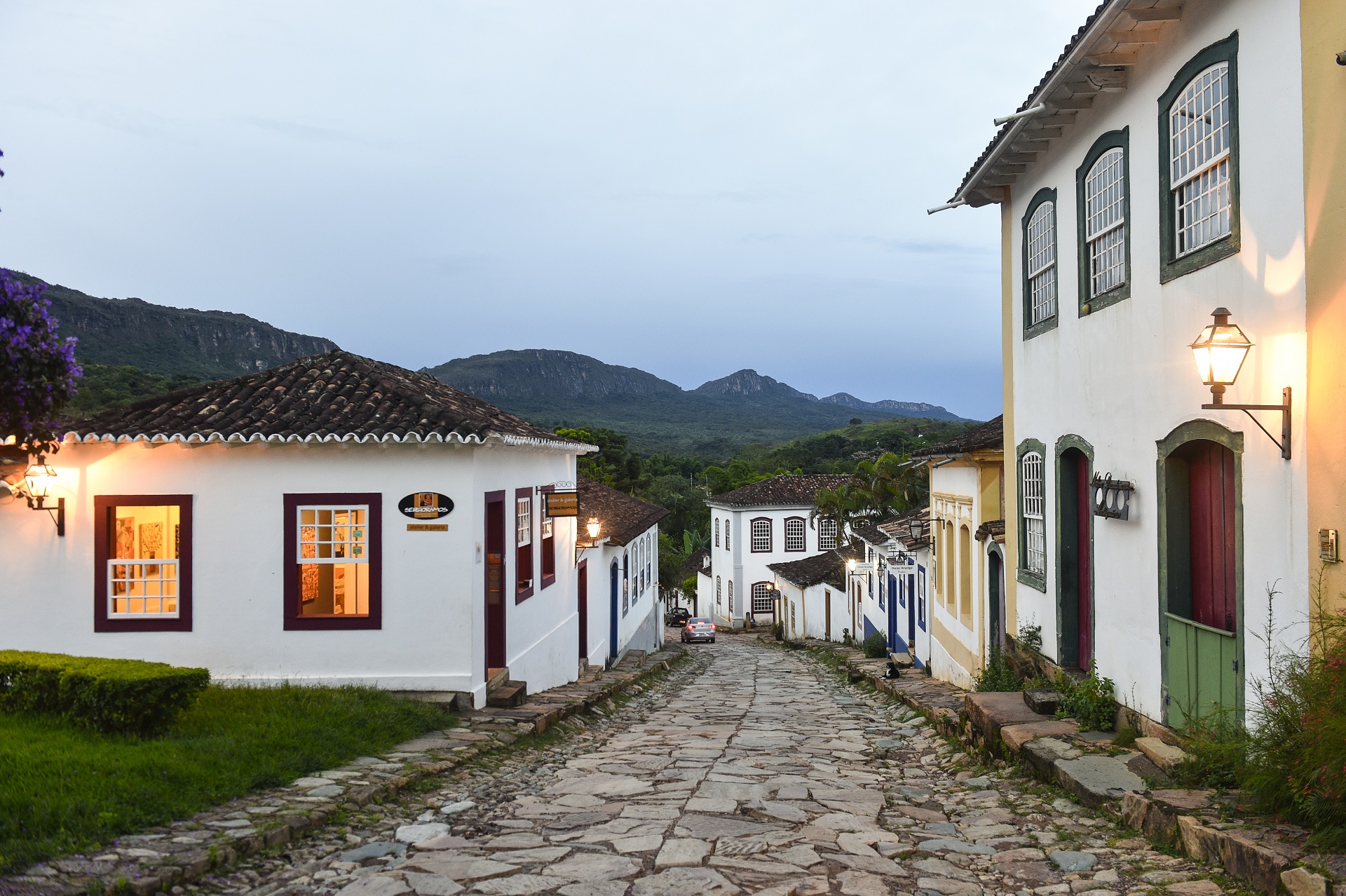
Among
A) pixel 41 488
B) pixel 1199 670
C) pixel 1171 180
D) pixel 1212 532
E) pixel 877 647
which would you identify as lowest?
pixel 877 647

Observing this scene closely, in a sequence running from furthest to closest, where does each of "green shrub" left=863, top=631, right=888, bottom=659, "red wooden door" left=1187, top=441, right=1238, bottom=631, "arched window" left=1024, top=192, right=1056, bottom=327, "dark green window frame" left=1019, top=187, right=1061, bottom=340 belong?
"green shrub" left=863, top=631, right=888, bottom=659
"arched window" left=1024, top=192, right=1056, bottom=327
"dark green window frame" left=1019, top=187, right=1061, bottom=340
"red wooden door" left=1187, top=441, right=1238, bottom=631

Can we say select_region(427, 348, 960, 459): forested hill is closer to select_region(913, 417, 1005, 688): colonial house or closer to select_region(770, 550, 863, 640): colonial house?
select_region(770, 550, 863, 640): colonial house

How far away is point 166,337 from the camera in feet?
192

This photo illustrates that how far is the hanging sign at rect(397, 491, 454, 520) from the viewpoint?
10.9m

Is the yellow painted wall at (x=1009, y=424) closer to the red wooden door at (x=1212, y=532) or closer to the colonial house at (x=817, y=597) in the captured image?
the red wooden door at (x=1212, y=532)

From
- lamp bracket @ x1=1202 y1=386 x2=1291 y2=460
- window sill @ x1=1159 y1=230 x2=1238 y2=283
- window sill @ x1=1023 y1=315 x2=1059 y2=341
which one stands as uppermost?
window sill @ x1=1023 y1=315 x2=1059 y2=341

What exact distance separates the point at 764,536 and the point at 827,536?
10.9ft

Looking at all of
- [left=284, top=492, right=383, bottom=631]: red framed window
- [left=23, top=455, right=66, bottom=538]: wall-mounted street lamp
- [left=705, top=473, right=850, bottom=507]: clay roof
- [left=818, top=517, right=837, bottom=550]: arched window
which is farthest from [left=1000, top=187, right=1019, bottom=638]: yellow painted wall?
[left=818, top=517, right=837, bottom=550]: arched window

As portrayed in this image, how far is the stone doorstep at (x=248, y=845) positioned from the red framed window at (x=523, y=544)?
4229 millimetres

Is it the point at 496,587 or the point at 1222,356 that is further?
the point at 496,587

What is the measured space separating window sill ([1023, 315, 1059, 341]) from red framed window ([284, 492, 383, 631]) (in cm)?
769

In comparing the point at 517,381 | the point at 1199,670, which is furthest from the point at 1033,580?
the point at 517,381

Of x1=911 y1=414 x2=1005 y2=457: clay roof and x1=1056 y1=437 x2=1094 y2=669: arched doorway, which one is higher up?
x1=911 y1=414 x2=1005 y2=457: clay roof

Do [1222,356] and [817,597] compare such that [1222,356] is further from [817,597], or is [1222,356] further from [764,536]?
[764,536]
